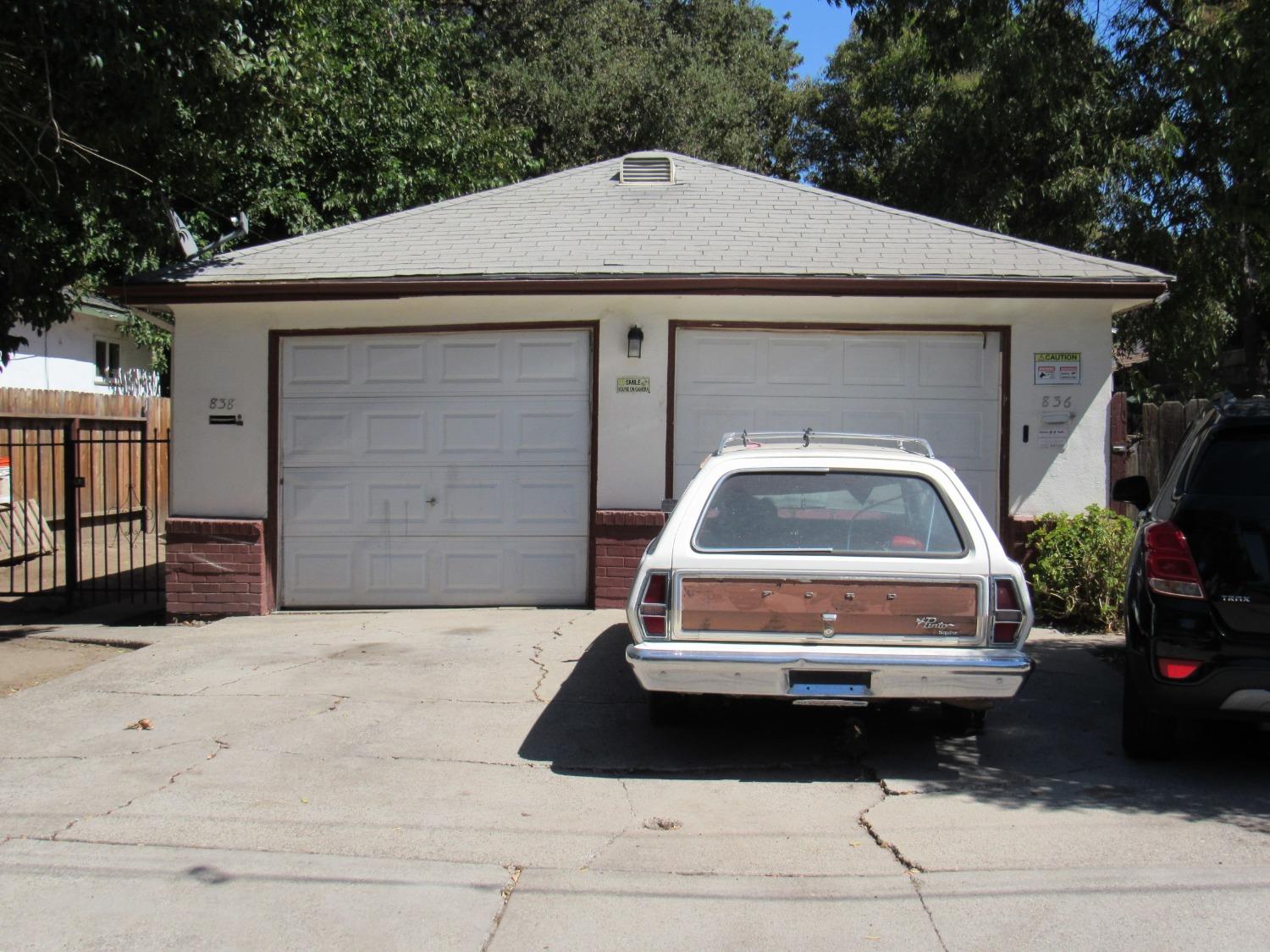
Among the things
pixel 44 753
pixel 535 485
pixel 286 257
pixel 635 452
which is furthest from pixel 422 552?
pixel 44 753

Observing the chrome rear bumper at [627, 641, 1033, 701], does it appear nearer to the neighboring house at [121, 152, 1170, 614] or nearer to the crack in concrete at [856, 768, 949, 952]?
the crack in concrete at [856, 768, 949, 952]

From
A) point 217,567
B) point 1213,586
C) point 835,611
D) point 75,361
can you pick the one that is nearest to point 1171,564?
point 1213,586

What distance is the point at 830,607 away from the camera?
552cm

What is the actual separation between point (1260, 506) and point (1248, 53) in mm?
5004

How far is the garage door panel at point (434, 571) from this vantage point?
10258mm

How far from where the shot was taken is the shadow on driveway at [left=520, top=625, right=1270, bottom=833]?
548 centimetres

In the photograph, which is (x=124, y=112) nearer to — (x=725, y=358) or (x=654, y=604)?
(x=725, y=358)

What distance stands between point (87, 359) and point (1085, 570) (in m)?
18.9

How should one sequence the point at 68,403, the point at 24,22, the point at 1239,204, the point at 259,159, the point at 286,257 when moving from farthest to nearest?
the point at 68,403 → the point at 259,159 → the point at 286,257 → the point at 1239,204 → the point at 24,22

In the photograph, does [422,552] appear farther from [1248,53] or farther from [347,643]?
[1248,53]

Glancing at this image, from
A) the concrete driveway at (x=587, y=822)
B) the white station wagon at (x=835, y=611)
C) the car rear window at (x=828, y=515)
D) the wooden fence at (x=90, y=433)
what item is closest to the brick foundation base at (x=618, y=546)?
the concrete driveway at (x=587, y=822)

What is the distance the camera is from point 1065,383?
9789 millimetres

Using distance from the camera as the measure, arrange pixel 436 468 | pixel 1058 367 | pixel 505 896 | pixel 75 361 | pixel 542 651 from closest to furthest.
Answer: pixel 505 896 < pixel 542 651 < pixel 1058 367 < pixel 436 468 < pixel 75 361

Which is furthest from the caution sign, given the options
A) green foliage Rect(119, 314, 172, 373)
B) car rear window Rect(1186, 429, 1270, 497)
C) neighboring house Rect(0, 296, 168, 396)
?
green foliage Rect(119, 314, 172, 373)
